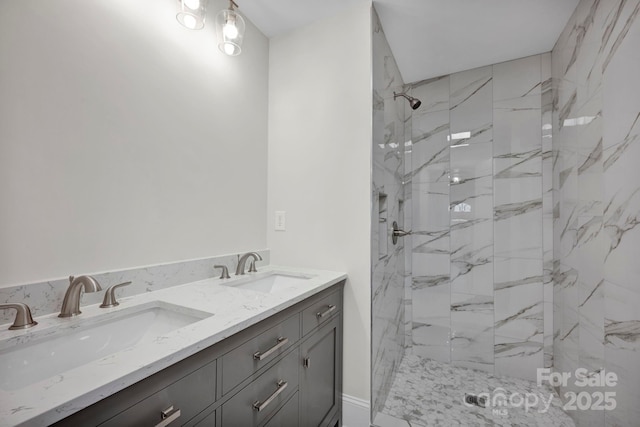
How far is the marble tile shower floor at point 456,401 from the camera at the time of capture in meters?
1.66

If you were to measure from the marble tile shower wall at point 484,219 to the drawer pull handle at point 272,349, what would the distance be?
1806 millimetres

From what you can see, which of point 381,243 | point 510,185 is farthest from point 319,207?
point 510,185

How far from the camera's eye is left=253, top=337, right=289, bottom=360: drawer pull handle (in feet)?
3.07

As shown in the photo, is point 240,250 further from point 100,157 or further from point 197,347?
point 197,347

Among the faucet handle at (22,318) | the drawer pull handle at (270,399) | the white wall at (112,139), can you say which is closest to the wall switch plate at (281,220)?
the white wall at (112,139)

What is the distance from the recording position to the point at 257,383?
94cm

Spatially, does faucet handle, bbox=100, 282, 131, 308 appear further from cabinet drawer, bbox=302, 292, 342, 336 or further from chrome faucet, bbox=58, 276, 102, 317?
cabinet drawer, bbox=302, 292, 342, 336

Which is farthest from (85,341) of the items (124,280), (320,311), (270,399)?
(320,311)

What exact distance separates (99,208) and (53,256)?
0.70 feet

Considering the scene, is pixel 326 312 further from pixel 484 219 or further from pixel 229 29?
pixel 484 219

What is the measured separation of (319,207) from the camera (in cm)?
175

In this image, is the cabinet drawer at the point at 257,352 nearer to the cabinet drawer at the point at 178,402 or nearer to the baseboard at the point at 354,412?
the cabinet drawer at the point at 178,402

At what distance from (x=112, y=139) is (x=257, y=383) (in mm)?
1106

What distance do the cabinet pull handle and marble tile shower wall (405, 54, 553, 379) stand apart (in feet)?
7.43
